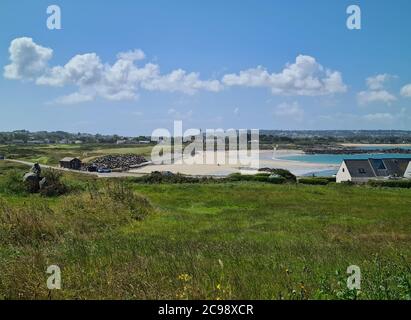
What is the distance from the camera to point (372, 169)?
7012 cm

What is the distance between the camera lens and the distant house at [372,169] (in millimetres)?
66312

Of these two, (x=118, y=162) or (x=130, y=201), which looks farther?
(x=118, y=162)

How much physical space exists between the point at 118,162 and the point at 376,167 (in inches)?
2259

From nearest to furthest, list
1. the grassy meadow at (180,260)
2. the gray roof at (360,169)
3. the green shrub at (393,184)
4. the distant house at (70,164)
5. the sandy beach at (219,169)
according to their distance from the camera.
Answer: the grassy meadow at (180,260)
the green shrub at (393,184)
the gray roof at (360,169)
the sandy beach at (219,169)
the distant house at (70,164)

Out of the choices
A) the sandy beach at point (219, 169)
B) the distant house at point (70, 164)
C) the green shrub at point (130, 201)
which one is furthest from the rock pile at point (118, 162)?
the green shrub at point (130, 201)

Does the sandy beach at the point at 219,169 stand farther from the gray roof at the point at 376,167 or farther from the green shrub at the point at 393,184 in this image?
the green shrub at the point at 393,184

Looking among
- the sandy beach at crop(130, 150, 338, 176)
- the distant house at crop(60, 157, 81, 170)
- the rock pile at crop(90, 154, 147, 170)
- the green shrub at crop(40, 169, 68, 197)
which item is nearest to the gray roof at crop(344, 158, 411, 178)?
the sandy beach at crop(130, 150, 338, 176)

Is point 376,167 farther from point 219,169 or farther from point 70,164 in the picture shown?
point 70,164

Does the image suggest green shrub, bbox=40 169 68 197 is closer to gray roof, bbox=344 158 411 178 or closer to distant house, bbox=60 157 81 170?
gray roof, bbox=344 158 411 178

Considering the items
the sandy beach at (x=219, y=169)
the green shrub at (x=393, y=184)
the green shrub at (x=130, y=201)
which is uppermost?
the green shrub at (x=130, y=201)

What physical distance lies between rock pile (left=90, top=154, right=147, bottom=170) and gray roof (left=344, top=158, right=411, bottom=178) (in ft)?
156

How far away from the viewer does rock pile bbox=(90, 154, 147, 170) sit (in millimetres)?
95312

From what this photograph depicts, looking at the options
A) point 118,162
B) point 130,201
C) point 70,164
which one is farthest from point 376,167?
point 130,201

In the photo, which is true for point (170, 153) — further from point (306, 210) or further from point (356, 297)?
point (356, 297)
